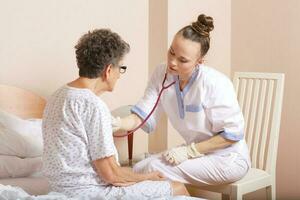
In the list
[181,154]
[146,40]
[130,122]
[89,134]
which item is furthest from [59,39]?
[89,134]

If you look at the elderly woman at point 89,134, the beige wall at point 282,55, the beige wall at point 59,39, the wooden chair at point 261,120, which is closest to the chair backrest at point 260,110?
the wooden chair at point 261,120

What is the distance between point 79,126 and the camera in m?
1.81

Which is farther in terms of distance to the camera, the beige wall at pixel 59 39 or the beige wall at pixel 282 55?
the beige wall at pixel 282 55

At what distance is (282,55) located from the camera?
3.42 metres

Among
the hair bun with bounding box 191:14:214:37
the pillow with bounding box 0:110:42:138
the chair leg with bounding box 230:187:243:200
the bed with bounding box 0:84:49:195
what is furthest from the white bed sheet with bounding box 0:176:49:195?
the hair bun with bounding box 191:14:214:37

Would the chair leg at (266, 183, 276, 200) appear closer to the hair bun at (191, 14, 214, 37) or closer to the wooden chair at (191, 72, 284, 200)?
the wooden chair at (191, 72, 284, 200)

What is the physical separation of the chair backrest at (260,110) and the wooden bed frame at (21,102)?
3.48 ft

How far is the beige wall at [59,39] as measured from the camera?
9.13 ft

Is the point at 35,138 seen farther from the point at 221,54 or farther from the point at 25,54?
the point at 221,54

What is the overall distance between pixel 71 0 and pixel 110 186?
4.69 ft

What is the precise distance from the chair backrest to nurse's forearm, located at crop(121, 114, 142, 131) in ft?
2.12

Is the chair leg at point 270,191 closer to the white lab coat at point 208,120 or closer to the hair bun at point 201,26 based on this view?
the white lab coat at point 208,120

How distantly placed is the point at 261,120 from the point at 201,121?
550 mm

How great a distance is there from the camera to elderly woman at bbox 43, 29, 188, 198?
1808mm
